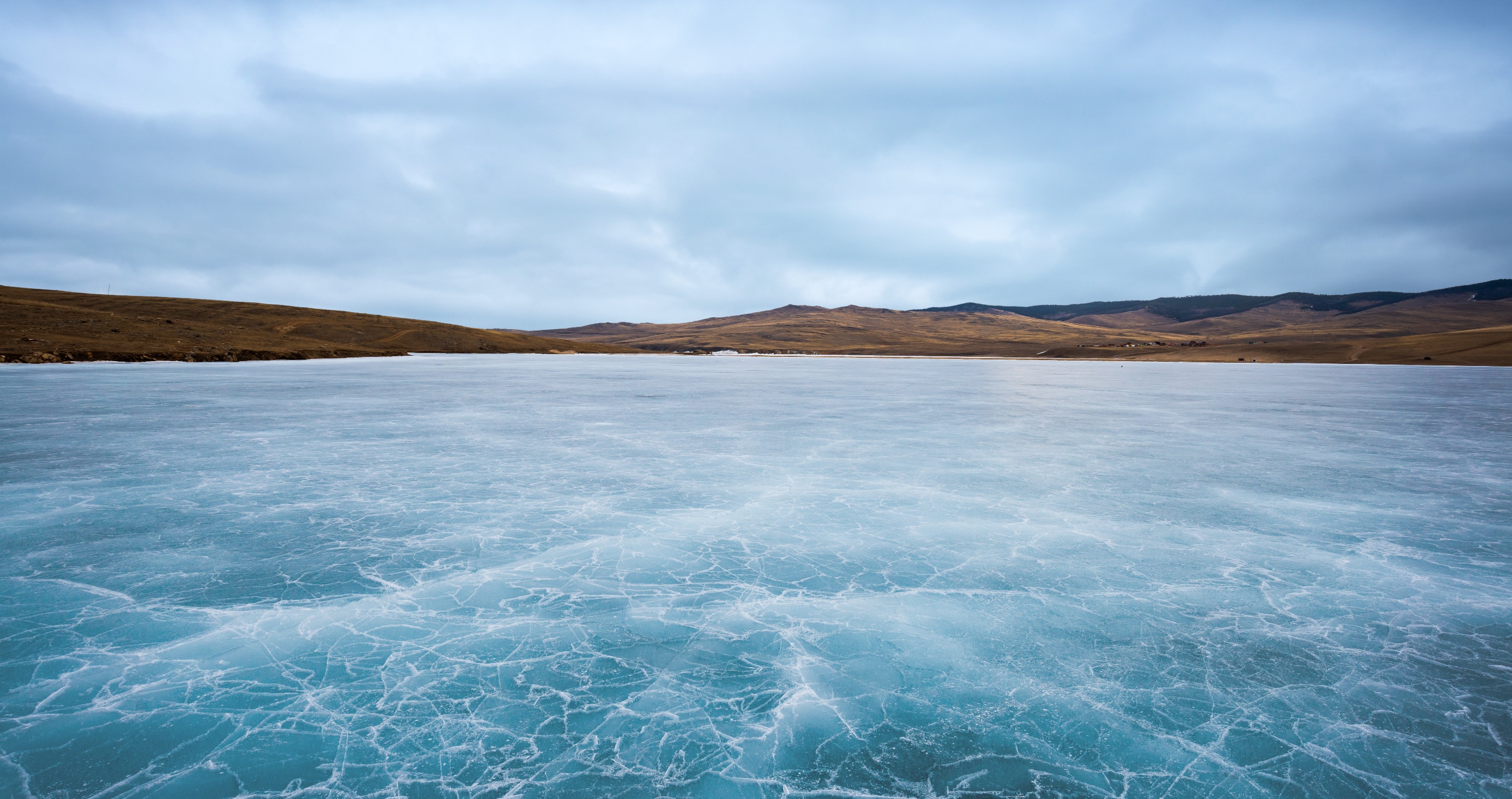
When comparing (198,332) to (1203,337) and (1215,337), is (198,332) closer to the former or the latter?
(1203,337)

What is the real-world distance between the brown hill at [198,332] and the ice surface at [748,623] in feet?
160

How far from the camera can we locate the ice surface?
12.2 feet

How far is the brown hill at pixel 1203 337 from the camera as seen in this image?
66.2 m

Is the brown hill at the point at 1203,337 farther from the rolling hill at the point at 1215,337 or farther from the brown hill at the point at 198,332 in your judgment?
the brown hill at the point at 198,332

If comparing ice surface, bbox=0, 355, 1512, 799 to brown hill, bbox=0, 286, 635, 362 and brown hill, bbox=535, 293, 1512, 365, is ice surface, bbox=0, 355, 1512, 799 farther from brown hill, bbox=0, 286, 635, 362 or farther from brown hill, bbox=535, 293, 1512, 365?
brown hill, bbox=535, 293, 1512, 365

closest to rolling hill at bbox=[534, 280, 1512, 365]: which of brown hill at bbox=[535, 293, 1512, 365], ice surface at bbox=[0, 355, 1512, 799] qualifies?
brown hill at bbox=[535, 293, 1512, 365]

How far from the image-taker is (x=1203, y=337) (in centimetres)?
15350

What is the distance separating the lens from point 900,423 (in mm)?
17938

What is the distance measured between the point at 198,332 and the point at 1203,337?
176056mm

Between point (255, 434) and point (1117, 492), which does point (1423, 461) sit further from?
point (255, 434)

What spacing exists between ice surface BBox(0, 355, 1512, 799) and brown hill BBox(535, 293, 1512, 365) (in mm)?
70511

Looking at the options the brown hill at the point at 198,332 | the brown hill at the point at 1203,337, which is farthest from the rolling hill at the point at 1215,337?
the brown hill at the point at 198,332

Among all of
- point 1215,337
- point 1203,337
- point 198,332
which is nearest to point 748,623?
point 198,332

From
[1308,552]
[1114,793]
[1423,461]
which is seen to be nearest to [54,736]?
[1114,793]
